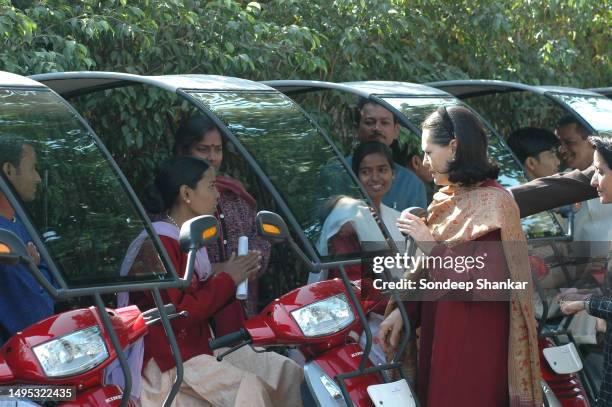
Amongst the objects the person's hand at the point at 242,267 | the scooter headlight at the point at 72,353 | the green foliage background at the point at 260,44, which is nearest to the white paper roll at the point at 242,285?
the person's hand at the point at 242,267

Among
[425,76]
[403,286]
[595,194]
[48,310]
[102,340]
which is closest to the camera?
[102,340]

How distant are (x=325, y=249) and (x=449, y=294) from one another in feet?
1.85

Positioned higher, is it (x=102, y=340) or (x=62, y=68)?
(x=62, y=68)

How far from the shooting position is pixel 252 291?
6117 mm

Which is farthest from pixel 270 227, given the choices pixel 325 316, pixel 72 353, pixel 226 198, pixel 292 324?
pixel 226 198

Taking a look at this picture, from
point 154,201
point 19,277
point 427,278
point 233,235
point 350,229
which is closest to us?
point 19,277

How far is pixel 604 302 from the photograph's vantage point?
15.9 feet

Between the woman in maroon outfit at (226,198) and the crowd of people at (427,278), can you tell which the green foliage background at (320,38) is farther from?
the crowd of people at (427,278)

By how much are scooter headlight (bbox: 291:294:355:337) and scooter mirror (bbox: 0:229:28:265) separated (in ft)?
4.74

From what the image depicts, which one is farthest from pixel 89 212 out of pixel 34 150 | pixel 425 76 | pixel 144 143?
pixel 425 76

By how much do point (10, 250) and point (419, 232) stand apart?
1.72 meters

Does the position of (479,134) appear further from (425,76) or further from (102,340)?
(425,76)

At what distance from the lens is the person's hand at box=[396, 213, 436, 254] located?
4852 millimetres

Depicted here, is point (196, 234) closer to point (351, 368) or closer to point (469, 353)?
point (351, 368)
